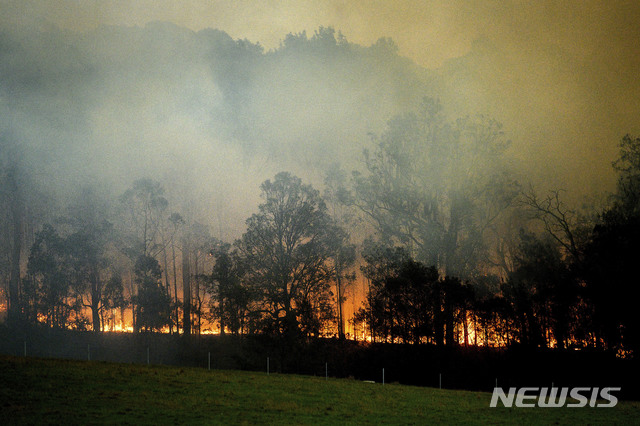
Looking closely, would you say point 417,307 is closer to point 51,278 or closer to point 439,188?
point 439,188

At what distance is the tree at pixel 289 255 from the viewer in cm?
5919

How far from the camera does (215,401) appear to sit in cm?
3055

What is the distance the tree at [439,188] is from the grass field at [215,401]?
33358mm

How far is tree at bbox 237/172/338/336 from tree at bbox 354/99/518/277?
11.3m

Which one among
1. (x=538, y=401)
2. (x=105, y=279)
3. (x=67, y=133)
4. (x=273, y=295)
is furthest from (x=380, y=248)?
(x=67, y=133)

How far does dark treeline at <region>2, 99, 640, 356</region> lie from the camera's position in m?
56.8

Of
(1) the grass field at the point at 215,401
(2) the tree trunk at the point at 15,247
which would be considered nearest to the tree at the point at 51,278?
(2) the tree trunk at the point at 15,247

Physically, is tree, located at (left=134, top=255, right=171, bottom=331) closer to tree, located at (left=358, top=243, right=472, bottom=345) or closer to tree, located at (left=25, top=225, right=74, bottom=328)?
tree, located at (left=25, top=225, right=74, bottom=328)

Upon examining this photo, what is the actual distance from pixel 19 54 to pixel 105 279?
10332 centimetres

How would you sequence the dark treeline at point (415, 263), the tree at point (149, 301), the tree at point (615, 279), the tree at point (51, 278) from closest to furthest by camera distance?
the tree at point (615, 279) < the dark treeline at point (415, 263) < the tree at point (149, 301) < the tree at point (51, 278)

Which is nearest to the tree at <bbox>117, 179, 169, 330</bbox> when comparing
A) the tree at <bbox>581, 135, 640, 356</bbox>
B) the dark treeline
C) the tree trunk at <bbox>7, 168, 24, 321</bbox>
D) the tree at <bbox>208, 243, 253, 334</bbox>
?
the dark treeline

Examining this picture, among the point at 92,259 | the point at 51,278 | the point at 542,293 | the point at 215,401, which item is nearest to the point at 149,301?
the point at 92,259

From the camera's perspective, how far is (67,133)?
166m

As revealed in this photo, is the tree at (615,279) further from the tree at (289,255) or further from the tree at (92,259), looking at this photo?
the tree at (92,259)
